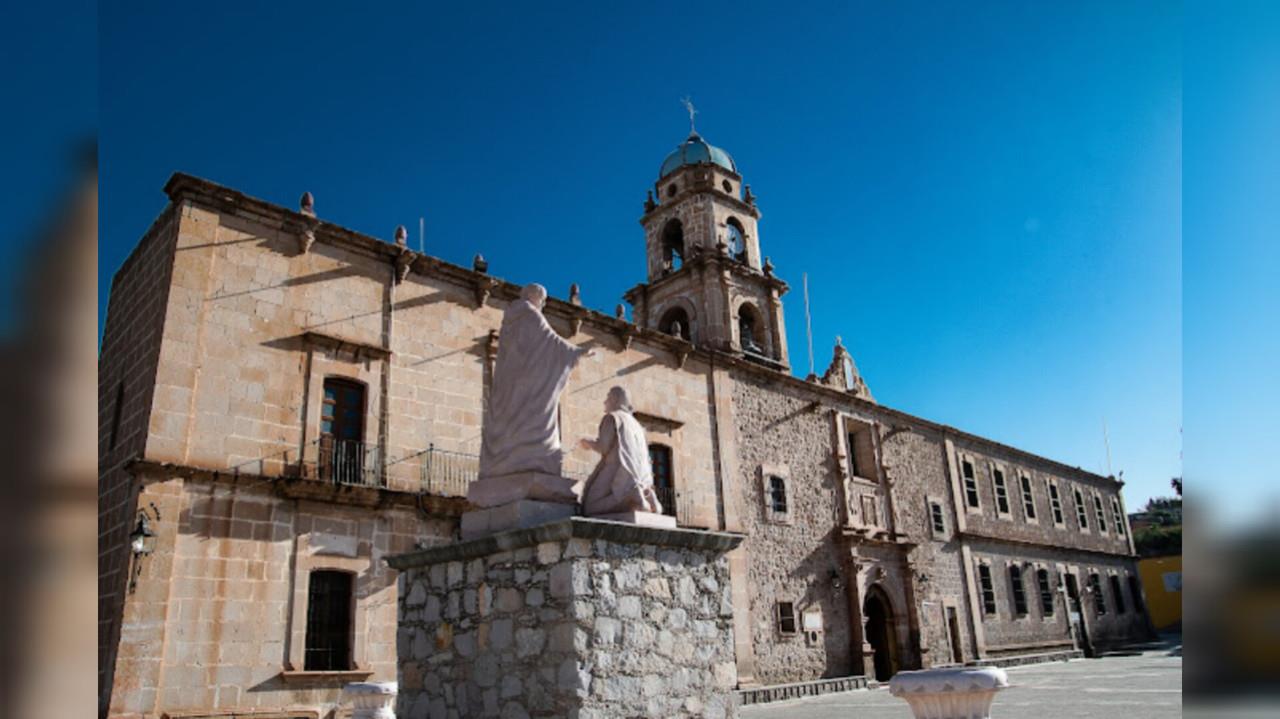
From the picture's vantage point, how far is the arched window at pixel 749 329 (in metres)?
23.2

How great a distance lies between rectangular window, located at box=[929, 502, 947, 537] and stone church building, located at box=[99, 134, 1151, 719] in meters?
0.19

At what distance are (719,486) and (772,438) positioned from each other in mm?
2631

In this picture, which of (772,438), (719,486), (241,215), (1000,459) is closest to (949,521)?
(1000,459)

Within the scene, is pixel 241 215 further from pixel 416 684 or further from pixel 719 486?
pixel 719 486

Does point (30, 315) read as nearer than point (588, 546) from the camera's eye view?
Yes

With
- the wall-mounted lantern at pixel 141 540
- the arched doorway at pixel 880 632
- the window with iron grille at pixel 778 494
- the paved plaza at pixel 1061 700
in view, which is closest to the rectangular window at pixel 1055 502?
the paved plaza at pixel 1061 700

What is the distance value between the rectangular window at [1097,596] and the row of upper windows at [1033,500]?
200 centimetres

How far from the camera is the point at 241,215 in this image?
41.3ft

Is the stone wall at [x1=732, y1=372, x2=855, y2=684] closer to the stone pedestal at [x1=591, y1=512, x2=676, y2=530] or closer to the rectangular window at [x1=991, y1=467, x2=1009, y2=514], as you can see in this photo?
the rectangular window at [x1=991, y1=467, x2=1009, y2=514]

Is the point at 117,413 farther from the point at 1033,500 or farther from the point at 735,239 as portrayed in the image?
the point at 1033,500

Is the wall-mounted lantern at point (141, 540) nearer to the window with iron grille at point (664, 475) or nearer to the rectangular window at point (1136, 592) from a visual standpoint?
the window with iron grille at point (664, 475)

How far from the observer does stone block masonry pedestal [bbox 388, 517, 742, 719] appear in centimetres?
507

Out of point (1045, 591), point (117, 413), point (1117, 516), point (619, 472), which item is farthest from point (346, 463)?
point (1117, 516)

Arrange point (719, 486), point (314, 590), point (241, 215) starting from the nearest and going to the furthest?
point (314, 590), point (241, 215), point (719, 486)
